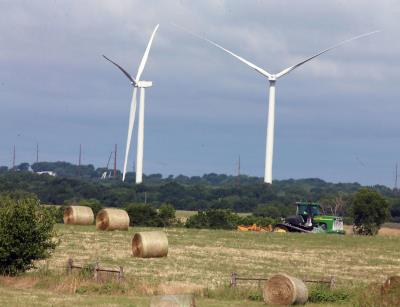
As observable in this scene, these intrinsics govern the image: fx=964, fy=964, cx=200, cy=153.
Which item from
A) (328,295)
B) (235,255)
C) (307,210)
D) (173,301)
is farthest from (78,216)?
(173,301)

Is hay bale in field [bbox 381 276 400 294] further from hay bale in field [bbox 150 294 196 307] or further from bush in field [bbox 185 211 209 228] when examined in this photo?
bush in field [bbox 185 211 209 228]

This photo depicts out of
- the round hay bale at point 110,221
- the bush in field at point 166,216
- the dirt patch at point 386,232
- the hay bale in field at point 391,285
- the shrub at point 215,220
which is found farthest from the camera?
the shrub at point 215,220

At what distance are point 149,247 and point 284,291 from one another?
16.1 metres

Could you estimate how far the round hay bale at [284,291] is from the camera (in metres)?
30.6

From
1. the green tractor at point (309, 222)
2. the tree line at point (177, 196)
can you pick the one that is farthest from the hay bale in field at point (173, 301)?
the tree line at point (177, 196)

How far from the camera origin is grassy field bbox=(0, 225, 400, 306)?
3181 cm

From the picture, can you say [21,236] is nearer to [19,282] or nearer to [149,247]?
[19,282]

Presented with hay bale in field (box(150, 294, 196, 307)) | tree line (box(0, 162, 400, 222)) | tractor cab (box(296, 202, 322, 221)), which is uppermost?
tree line (box(0, 162, 400, 222))

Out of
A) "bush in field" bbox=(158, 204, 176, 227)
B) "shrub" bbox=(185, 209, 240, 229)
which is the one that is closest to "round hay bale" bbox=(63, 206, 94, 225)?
"bush in field" bbox=(158, 204, 176, 227)

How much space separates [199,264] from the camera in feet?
141

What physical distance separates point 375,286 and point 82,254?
20.4 m

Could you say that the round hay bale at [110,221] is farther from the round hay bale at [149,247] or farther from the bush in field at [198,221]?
the bush in field at [198,221]

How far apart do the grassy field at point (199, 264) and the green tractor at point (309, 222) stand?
443 cm

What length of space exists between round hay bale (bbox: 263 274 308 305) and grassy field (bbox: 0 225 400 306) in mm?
794
